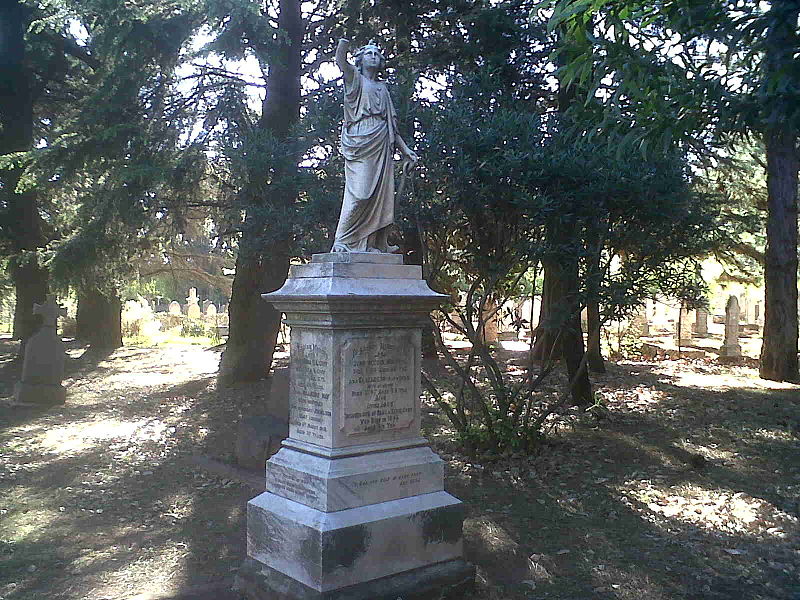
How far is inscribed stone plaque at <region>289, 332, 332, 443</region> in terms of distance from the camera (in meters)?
5.26

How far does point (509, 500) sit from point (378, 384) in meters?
3.29

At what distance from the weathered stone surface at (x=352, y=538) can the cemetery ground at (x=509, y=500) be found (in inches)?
19.7

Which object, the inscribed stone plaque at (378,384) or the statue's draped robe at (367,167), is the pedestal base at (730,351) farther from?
the statue's draped robe at (367,167)

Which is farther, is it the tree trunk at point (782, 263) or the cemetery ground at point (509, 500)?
the tree trunk at point (782, 263)

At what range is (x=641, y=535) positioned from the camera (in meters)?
6.83

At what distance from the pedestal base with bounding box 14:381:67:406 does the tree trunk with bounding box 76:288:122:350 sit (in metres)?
9.27

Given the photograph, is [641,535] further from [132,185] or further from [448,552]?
[132,185]

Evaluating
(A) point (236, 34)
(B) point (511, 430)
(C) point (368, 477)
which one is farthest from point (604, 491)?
(A) point (236, 34)

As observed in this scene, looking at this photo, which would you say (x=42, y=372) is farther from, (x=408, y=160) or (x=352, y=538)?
(x=352, y=538)

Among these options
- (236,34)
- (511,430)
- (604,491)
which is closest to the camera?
(604,491)

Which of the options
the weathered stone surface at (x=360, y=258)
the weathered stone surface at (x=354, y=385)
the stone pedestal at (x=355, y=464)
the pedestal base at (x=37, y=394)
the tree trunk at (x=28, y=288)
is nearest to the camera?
the stone pedestal at (x=355, y=464)

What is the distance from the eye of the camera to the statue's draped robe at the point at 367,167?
564 centimetres

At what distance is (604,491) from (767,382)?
9.70 meters

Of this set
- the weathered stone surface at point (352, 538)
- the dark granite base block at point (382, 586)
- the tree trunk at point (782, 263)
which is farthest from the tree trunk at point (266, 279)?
the tree trunk at point (782, 263)
